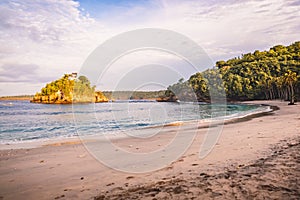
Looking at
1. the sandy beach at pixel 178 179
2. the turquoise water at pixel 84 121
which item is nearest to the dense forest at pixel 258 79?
the turquoise water at pixel 84 121

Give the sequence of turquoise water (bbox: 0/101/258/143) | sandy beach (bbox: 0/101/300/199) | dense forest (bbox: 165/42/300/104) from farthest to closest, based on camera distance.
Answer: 1. dense forest (bbox: 165/42/300/104)
2. turquoise water (bbox: 0/101/258/143)
3. sandy beach (bbox: 0/101/300/199)

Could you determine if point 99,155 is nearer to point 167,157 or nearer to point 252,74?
point 167,157

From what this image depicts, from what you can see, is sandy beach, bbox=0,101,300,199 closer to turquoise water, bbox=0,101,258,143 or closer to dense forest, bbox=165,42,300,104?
turquoise water, bbox=0,101,258,143

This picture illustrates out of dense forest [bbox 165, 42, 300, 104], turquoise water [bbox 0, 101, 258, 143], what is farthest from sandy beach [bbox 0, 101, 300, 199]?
dense forest [bbox 165, 42, 300, 104]

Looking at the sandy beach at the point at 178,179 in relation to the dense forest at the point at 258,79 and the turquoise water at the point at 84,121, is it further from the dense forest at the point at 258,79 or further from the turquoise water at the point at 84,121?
the dense forest at the point at 258,79

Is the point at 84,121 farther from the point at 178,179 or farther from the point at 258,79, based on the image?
the point at 258,79

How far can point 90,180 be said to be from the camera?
5.31 metres

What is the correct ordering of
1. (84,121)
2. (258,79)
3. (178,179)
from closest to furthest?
(178,179)
(84,121)
(258,79)

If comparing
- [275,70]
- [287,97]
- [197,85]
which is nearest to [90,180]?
[287,97]

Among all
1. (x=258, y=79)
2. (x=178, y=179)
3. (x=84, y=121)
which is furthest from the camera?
(x=258, y=79)

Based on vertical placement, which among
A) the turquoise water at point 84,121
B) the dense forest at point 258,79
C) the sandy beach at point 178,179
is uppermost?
the dense forest at point 258,79

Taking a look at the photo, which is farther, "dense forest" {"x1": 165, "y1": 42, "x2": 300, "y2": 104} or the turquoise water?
"dense forest" {"x1": 165, "y1": 42, "x2": 300, "y2": 104}

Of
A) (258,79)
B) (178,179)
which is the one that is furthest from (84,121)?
(258,79)

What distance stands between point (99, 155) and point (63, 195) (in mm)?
3957
